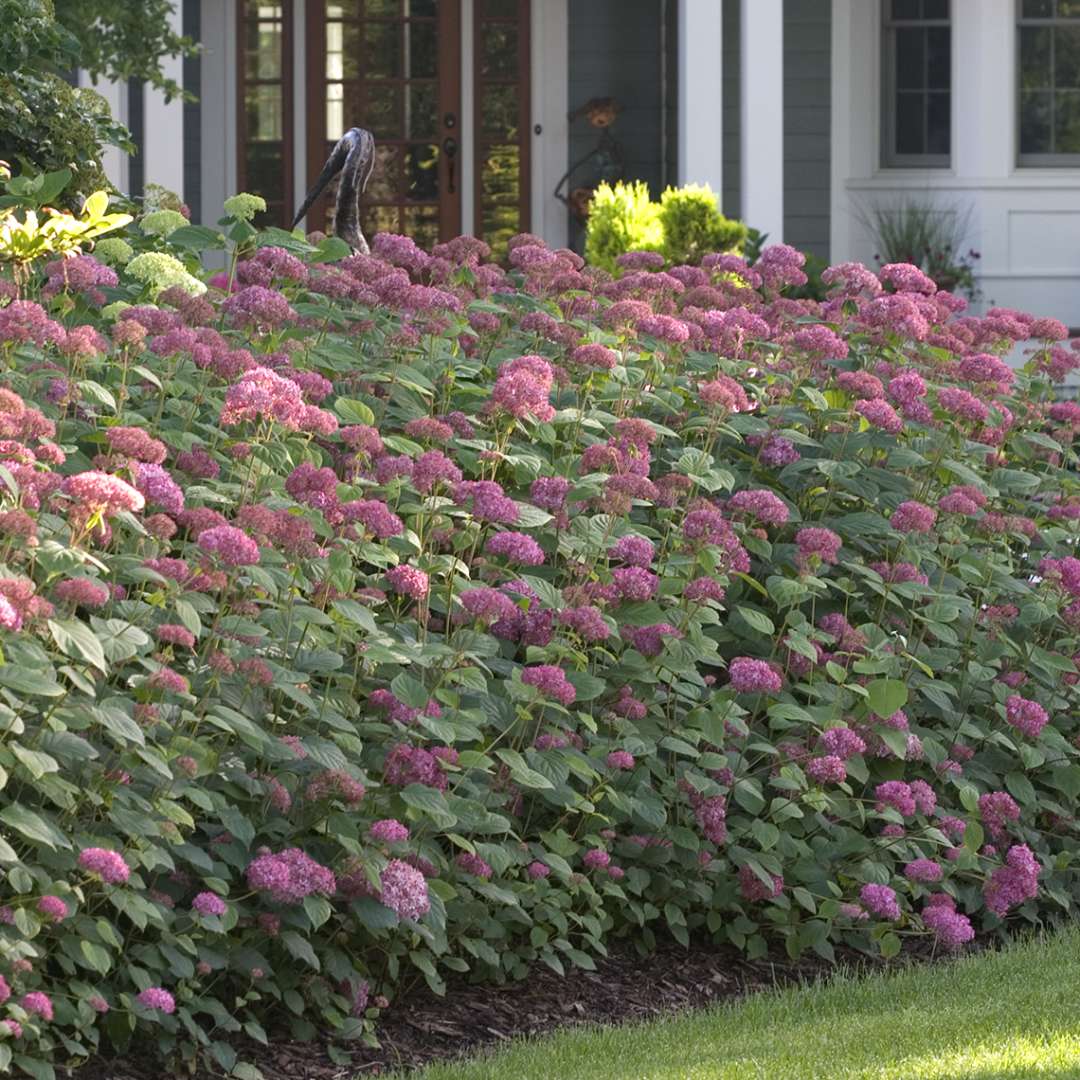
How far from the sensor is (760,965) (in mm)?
4207

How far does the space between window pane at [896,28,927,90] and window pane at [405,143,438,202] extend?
3276 mm

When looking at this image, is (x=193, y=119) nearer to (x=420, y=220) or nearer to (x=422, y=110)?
(x=422, y=110)

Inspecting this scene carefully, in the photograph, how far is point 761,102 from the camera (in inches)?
429

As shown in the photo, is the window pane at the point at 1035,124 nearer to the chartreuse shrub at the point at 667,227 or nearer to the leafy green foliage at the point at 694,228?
the chartreuse shrub at the point at 667,227

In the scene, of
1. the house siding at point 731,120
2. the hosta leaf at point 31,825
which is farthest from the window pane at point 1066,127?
the hosta leaf at point 31,825

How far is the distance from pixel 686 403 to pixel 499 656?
3.77 feet

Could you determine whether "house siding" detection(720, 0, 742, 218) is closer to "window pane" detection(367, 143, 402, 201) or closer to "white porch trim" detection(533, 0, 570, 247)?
"white porch trim" detection(533, 0, 570, 247)

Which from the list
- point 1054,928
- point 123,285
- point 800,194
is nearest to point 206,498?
point 123,285

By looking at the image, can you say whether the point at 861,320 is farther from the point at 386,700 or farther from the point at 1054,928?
the point at 386,700

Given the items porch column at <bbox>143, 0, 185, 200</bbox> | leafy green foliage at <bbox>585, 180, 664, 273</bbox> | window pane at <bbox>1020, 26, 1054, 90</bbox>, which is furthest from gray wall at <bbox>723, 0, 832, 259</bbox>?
porch column at <bbox>143, 0, 185, 200</bbox>

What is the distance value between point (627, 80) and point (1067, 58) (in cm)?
299

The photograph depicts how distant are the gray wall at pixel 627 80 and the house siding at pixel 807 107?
901 millimetres

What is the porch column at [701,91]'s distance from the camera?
1088 cm

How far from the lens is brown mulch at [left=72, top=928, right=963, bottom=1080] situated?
3434 mm
